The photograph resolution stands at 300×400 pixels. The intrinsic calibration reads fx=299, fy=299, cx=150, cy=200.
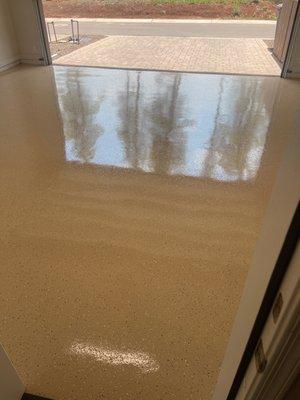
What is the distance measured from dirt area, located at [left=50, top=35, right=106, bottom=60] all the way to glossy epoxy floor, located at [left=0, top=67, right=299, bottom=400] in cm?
371

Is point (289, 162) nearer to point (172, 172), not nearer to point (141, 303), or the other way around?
point (141, 303)

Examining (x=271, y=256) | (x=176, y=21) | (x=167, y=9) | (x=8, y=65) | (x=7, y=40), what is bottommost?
(x=176, y=21)

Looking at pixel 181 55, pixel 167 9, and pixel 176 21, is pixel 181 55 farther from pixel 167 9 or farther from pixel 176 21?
pixel 167 9

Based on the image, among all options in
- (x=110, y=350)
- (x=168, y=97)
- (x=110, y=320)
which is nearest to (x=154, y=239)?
(x=110, y=320)

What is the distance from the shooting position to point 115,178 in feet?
8.93

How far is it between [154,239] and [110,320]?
66 centimetres

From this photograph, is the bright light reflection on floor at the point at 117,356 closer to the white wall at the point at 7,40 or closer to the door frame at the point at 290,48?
the door frame at the point at 290,48

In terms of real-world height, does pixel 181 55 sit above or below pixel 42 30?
below

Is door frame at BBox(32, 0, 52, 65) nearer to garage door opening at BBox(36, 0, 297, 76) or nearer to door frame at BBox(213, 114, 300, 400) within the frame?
garage door opening at BBox(36, 0, 297, 76)

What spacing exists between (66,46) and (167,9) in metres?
8.33

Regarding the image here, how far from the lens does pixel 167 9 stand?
1403cm

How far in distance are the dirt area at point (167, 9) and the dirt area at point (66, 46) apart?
5788mm

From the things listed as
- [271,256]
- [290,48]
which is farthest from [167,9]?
[271,256]

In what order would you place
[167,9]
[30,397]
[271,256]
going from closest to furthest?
[271,256]
[30,397]
[167,9]
